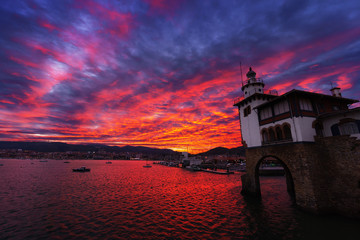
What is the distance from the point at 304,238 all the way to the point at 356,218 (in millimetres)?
7293

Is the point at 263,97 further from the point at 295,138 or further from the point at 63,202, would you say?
the point at 63,202

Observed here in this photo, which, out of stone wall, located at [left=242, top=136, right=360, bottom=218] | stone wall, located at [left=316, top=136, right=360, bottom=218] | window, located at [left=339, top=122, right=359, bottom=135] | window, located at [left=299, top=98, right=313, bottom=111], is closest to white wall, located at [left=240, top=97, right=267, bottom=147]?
stone wall, located at [left=242, top=136, right=360, bottom=218]

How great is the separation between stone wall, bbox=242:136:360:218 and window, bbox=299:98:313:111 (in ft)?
13.5

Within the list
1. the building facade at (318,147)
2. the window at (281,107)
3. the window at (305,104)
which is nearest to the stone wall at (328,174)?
the building facade at (318,147)

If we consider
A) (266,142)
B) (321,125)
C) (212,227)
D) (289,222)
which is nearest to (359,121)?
(321,125)

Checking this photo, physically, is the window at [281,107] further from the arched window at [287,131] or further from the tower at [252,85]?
the tower at [252,85]

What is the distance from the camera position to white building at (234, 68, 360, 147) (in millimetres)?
18719

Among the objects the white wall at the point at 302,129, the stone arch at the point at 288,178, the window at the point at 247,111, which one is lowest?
the stone arch at the point at 288,178

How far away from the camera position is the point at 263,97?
25.7 metres

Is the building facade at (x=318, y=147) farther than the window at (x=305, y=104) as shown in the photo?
No

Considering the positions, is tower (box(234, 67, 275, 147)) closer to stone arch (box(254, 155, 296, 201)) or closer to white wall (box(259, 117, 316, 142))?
stone arch (box(254, 155, 296, 201))

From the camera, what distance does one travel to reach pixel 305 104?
2025 cm

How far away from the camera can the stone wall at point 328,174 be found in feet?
53.6

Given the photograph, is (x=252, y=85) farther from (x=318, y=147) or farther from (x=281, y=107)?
(x=318, y=147)
